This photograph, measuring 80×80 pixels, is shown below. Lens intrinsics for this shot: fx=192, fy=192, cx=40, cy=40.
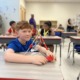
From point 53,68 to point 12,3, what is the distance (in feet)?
27.8

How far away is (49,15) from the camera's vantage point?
51.7 feet

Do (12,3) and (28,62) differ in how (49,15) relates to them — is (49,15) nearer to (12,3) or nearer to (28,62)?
(12,3)

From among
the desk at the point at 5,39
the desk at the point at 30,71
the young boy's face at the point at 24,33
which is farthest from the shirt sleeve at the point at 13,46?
the desk at the point at 5,39

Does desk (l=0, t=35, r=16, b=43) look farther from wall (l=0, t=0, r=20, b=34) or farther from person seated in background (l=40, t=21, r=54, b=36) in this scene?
wall (l=0, t=0, r=20, b=34)

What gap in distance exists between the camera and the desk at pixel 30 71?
1.13m

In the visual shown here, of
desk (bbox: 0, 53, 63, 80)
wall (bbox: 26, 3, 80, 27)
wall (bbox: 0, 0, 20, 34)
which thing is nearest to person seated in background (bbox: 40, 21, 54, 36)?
desk (bbox: 0, 53, 63, 80)

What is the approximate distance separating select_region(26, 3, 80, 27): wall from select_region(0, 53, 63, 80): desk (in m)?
14.4

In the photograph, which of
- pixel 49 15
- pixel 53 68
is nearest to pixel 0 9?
pixel 49 15

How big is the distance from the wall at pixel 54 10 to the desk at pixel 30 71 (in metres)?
14.4

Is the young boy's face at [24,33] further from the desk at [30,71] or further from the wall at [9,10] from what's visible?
the wall at [9,10]

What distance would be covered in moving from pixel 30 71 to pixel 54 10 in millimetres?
14709

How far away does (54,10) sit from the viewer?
15.7m

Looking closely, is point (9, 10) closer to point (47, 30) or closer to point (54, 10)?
point (47, 30)

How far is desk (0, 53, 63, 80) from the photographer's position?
1.13 m
